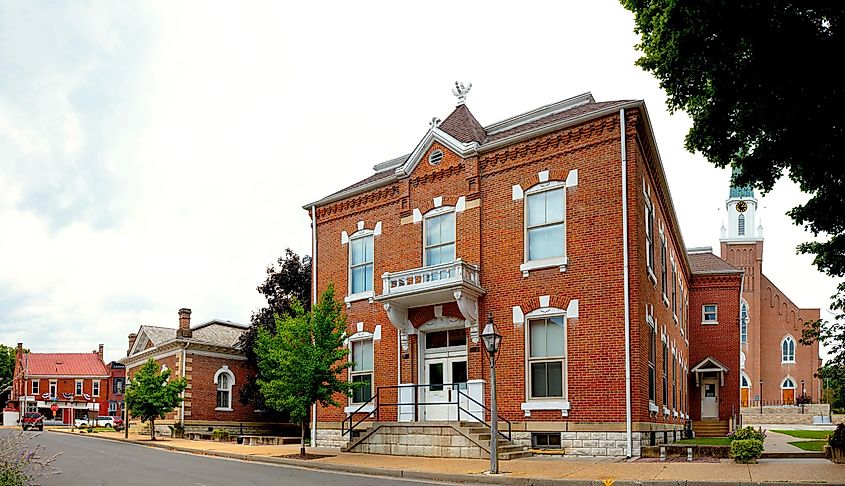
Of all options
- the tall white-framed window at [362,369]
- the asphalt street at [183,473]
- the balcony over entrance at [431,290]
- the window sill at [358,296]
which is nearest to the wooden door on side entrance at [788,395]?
the tall white-framed window at [362,369]

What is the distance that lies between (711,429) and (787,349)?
45.8 metres

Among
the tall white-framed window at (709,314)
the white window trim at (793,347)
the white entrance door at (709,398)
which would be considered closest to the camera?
the white entrance door at (709,398)

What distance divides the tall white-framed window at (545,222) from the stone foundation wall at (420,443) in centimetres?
525

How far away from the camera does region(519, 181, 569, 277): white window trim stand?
21.5m

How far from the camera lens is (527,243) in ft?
73.4

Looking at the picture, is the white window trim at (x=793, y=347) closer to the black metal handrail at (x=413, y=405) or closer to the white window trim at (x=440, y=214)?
the black metal handrail at (x=413, y=405)

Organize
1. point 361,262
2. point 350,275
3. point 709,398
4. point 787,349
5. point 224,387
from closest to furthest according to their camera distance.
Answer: point 361,262 < point 350,275 < point 709,398 < point 224,387 < point 787,349

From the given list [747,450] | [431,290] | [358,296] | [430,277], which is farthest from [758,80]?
[358,296]

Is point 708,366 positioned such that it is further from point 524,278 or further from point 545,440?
point 545,440

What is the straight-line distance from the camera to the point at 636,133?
2103 cm

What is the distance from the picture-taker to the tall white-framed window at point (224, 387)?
1688 inches

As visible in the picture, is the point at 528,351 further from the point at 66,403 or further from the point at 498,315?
the point at 66,403

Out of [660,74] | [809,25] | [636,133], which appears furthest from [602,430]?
[809,25]

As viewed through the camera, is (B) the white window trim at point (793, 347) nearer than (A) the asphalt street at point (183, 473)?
No
